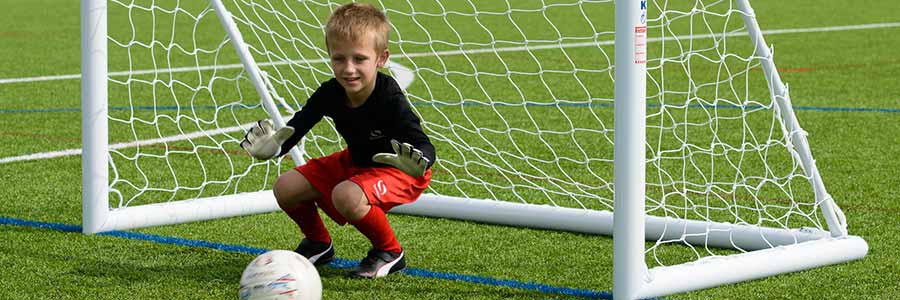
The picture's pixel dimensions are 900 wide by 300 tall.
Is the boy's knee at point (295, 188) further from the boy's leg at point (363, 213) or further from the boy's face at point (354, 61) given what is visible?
the boy's face at point (354, 61)

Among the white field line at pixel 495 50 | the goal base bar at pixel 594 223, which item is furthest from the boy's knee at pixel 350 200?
the white field line at pixel 495 50

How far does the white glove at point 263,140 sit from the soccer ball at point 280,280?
0.51 metres

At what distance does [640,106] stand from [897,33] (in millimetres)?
11817

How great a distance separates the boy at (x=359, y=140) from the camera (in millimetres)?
4195

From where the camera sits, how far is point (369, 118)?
4305 millimetres

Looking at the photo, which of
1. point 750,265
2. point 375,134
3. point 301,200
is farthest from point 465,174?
point 750,265

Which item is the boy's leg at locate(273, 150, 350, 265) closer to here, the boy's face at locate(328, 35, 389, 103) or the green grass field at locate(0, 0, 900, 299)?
the green grass field at locate(0, 0, 900, 299)

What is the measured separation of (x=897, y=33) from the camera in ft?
48.3

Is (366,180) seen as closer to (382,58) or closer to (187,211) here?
(382,58)

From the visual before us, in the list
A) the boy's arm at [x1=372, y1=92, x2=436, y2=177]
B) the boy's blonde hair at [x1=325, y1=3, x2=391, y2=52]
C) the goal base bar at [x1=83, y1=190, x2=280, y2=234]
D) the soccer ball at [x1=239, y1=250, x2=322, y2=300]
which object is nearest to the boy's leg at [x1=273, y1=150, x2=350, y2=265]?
the boy's arm at [x1=372, y1=92, x2=436, y2=177]

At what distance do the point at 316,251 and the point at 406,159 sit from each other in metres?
0.74

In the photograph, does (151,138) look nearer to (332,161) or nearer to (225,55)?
(332,161)

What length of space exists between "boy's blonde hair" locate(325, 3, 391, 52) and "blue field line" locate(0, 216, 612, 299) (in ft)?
2.35

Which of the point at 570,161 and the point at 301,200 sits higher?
the point at 301,200
